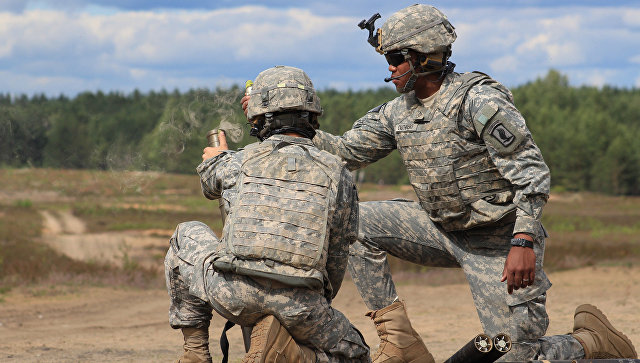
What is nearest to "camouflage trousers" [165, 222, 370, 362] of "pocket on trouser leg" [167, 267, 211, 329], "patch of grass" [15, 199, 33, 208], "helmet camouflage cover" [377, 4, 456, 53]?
"pocket on trouser leg" [167, 267, 211, 329]

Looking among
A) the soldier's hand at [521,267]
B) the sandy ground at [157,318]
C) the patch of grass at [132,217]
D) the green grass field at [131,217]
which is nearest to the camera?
the soldier's hand at [521,267]

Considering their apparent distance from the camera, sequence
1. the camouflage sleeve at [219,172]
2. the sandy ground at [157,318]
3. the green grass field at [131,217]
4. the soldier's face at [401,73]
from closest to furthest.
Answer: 1. the camouflage sleeve at [219,172]
2. the soldier's face at [401,73]
3. the sandy ground at [157,318]
4. the green grass field at [131,217]

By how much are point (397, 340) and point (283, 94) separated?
1676 mm

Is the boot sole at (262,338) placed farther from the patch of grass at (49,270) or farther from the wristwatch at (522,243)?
the patch of grass at (49,270)

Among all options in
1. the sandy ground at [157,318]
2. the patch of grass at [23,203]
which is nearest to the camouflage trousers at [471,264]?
the sandy ground at [157,318]

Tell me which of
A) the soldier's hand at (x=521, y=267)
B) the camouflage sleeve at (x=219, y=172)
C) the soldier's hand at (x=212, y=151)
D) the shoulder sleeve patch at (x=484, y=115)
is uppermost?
the shoulder sleeve patch at (x=484, y=115)

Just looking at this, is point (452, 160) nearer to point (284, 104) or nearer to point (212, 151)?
point (284, 104)

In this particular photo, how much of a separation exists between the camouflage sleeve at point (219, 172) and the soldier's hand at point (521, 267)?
1703mm

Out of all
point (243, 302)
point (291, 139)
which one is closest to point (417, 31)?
point (291, 139)

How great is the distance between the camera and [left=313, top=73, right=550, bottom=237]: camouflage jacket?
5.02 meters

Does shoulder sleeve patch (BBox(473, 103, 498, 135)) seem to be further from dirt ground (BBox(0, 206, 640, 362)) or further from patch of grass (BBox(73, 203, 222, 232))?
patch of grass (BBox(73, 203, 222, 232))

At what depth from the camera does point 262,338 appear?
13.9 ft

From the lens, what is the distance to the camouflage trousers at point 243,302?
4.31m

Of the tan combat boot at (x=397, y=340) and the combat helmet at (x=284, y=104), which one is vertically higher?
the combat helmet at (x=284, y=104)
